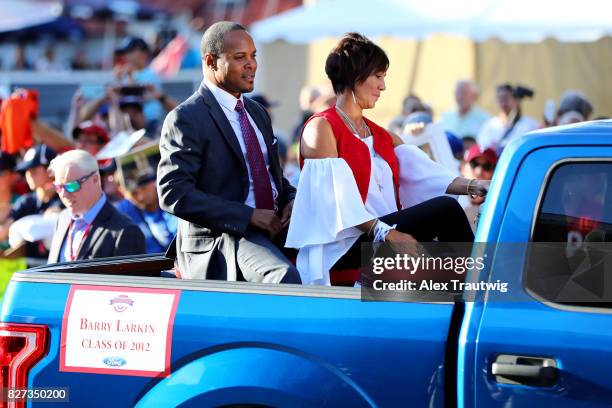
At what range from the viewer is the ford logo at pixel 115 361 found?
3.83m

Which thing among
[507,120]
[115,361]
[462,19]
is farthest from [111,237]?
[462,19]

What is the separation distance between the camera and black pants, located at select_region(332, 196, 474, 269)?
4445mm

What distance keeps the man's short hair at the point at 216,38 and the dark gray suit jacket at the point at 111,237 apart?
1.50 m

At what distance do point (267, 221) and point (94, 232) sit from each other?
71.9 inches

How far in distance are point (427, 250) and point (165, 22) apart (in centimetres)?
2697

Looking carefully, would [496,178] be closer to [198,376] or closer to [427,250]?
[427,250]

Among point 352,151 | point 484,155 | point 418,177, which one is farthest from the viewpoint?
point 484,155

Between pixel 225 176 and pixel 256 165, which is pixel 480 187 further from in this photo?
pixel 225 176

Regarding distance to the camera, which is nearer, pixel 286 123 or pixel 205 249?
pixel 205 249

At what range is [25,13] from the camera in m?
28.4

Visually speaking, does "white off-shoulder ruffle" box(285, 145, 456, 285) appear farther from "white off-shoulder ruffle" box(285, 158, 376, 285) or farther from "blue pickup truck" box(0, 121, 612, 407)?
"blue pickup truck" box(0, 121, 612, 407)

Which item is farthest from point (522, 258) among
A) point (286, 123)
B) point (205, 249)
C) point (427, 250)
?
point (286, 123)

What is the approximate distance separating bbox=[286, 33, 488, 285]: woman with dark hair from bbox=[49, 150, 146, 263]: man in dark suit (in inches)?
65.6

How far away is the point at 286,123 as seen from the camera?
1502 cm
